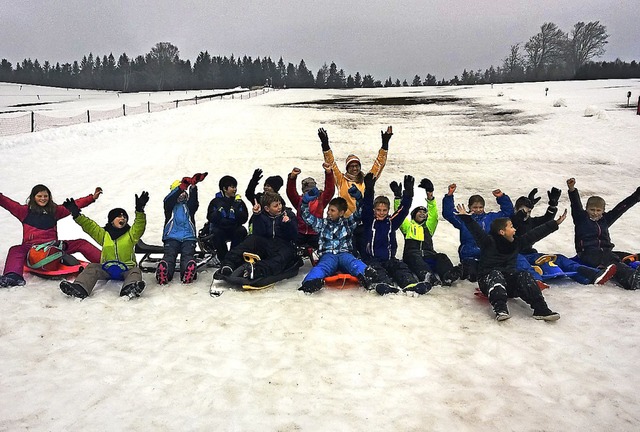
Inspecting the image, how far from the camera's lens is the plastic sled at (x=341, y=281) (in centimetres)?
596

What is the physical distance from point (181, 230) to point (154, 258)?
2.42 ft

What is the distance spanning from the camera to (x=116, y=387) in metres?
3.82

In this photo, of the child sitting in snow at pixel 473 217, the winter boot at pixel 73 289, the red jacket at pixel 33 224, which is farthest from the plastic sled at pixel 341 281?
the red jacket at pixel 33 224

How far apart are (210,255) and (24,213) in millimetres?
2584

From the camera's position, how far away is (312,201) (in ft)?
21.1

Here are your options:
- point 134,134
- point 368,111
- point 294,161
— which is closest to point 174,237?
point 294,161

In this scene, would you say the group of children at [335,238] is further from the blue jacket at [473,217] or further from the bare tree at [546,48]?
the bare tree at [546,48]

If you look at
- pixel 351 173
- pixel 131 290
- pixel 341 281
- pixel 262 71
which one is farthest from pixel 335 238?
pixel 262 71

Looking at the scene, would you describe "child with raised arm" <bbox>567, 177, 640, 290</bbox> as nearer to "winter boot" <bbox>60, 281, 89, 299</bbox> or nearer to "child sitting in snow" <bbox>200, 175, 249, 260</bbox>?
"child sitting in snow" <bbox>200, 175, 249, 260</bbox>

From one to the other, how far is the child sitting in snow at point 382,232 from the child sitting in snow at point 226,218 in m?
1.92

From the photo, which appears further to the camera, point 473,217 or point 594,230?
point 473,217

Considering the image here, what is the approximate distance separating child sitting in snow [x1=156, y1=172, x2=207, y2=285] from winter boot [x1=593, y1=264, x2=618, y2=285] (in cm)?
541

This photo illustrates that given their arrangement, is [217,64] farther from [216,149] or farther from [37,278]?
[37,278]

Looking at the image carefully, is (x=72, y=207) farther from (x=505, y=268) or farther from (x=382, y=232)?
(x=505, y=268)
